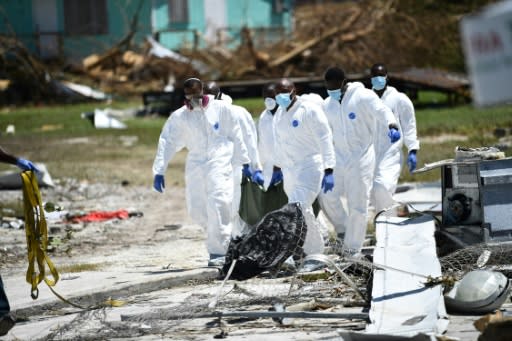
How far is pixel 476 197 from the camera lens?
33.6ft

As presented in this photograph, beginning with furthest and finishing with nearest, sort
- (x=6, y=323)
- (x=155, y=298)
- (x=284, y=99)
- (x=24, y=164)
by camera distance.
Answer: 1. (x=284, y=99)
2. (x=155, y=298)
3. (x=24, y=164)
4. (x=6, y=323)

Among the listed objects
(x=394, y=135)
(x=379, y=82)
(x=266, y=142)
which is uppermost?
(x=379, y=82)

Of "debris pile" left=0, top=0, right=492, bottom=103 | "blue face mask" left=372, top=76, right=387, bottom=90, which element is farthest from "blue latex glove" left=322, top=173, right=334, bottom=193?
"debris pile" left=0, top=0, right=492, bottom=103

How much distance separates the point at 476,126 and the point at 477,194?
1287 cm

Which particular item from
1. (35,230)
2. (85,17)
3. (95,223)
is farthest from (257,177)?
(85,17)

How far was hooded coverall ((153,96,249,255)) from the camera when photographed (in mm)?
11188

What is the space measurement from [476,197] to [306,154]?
5.89ft

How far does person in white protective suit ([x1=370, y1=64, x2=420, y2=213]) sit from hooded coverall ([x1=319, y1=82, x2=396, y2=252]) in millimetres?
196

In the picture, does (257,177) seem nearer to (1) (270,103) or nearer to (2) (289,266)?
(1) (270,103)

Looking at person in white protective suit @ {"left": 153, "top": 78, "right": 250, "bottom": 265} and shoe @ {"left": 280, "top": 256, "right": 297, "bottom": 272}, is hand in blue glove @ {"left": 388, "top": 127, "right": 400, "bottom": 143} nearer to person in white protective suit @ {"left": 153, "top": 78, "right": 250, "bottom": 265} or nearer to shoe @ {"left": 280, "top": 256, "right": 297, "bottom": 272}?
person in white protective suit @ {"left": 153, "top": 78, "right": 250, "bottom": 265}

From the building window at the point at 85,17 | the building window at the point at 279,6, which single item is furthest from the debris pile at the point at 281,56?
the building window at the point at 279,6

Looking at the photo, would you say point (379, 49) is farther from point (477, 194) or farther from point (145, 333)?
point (145, 333)

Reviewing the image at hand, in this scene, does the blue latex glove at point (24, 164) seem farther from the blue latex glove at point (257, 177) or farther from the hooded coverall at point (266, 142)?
the hooded coverall at point (266, 142)

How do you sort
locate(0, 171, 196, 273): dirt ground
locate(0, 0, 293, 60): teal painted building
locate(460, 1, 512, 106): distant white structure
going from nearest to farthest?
locate(460, 1, 512, 106): distant white structure → locate(0, 171, 196, 273): dirt ground → locate(0, 0, 293, 60): teal painted building
